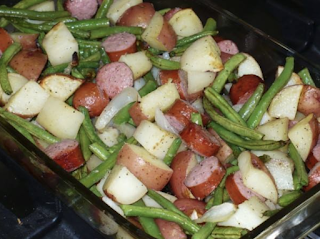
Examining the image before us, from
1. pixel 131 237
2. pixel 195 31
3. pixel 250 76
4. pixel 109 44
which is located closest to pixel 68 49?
pixel 109 44

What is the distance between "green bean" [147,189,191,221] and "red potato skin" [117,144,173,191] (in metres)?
0.03

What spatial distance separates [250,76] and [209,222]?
2.31 feet

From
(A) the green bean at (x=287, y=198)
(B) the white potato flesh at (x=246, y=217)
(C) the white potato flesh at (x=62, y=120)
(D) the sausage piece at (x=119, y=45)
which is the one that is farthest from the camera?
(D) the sausage piece at (x=119, y=45)

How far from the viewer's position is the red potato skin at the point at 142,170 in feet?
7.56

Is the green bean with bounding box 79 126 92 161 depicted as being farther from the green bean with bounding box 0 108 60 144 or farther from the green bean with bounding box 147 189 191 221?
the green bean with bounding box 147 189 191 221

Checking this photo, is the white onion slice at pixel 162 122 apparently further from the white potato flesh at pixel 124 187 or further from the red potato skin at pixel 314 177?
the red potato skin at pixel 314 177

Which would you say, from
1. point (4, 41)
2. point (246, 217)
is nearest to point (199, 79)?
point (246, 217)

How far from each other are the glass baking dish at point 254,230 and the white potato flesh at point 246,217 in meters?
0.11

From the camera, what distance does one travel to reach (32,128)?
2484mm

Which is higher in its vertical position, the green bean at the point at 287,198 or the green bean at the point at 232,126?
the green bean at the point at 232,126

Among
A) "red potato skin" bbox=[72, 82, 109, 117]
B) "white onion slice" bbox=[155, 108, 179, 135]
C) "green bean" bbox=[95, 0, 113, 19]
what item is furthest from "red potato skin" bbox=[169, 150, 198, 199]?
"green bean" bbox=[95, 0, 113, 19]

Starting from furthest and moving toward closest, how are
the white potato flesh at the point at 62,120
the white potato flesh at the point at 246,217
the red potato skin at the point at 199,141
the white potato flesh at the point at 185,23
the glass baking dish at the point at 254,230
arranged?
the white potato flesh at the point at 185,23 → the white potato flesh at the point at 62,120 → the red potato skin at the point at 199,141 → the white potato flesh at the point at 246,217 → the glass baking dish at the point at 254,230

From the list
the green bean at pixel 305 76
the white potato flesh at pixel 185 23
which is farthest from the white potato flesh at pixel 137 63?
the green bean at pixel 305 76

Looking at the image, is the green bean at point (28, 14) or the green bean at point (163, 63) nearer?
the green bean at point (163, 63)
